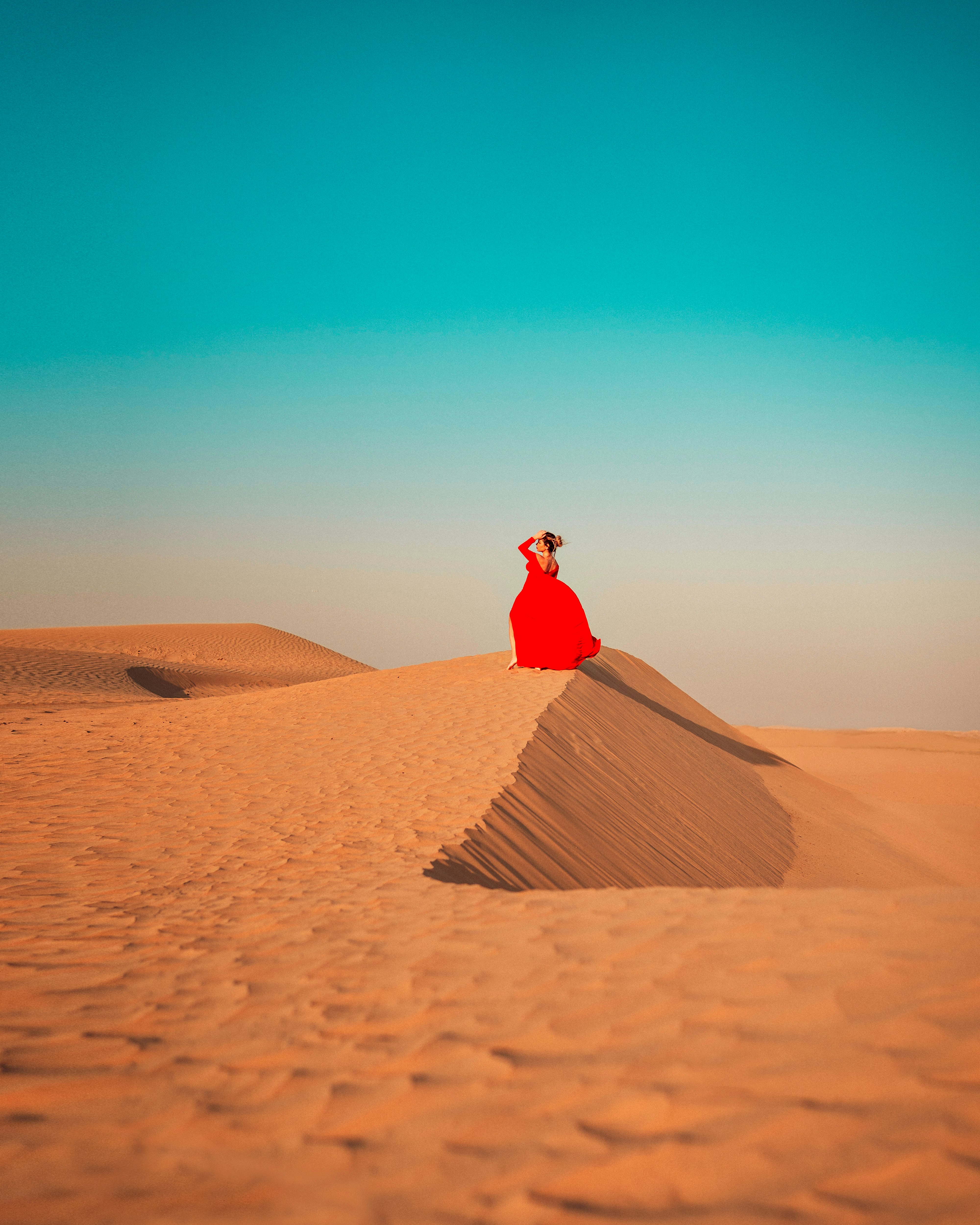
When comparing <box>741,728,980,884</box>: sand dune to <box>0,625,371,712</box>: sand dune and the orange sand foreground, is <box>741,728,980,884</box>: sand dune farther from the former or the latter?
<box>0,625,371,712</box>: sand dune

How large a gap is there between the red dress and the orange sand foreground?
15.0 ft

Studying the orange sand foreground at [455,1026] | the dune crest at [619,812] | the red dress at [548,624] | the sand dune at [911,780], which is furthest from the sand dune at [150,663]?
the sand dune at [911,780]

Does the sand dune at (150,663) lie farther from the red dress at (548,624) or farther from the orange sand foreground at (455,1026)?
the orange sand foreground at (455,1026)

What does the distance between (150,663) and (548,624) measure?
2037 centimetres

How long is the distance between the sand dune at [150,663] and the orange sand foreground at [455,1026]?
1303cm

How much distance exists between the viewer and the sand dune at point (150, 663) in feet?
66.0

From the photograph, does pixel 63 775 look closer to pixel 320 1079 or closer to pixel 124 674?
pixel 320 1079

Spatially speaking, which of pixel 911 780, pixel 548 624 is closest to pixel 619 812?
pixel 548 624

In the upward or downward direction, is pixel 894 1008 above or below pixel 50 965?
above

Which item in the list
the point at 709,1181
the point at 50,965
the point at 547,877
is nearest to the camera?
the point at 709,1181

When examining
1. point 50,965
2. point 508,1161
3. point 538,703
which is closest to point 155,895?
point 50,965

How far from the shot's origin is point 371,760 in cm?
801

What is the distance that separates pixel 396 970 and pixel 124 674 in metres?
24.3

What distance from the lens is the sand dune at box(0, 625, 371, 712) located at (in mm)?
20125
